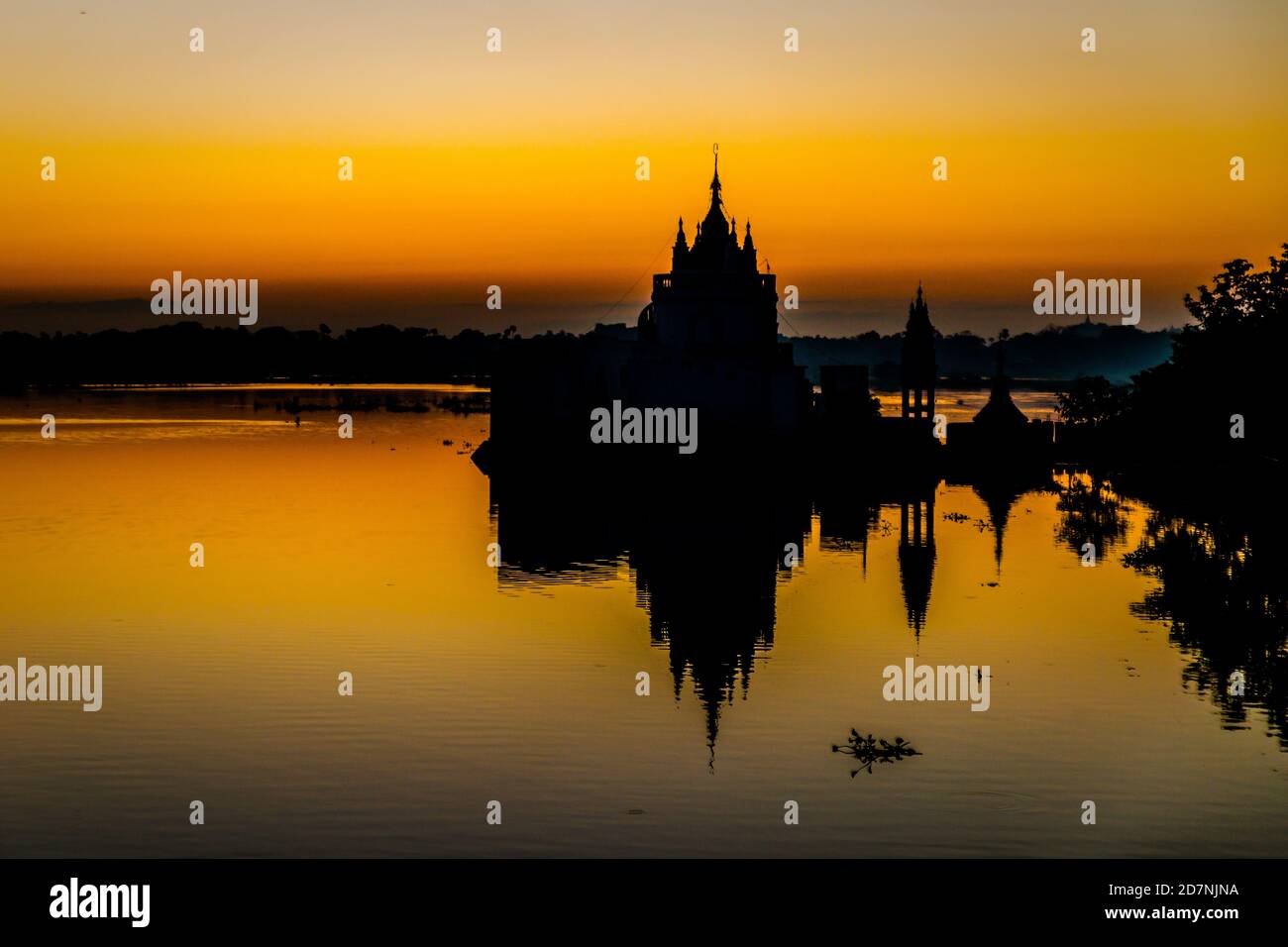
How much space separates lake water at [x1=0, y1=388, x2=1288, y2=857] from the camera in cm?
2317

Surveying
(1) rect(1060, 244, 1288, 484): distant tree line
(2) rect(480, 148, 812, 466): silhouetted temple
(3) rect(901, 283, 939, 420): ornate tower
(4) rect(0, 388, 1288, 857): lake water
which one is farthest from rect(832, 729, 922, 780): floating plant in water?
→ (3) rect(901, 283, 939, 420): ornate tower

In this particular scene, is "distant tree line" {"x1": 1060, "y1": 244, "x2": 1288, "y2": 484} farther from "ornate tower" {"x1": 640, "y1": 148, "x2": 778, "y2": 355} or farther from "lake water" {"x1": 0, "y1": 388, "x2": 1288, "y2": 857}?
"ornate tower" {"x1": 640, "y1": 148, "x2": 778, "y2": 355}

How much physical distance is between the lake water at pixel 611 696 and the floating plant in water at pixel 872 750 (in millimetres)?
277

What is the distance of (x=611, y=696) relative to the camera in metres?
32.8

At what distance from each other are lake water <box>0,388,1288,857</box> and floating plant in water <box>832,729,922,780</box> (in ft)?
0.91

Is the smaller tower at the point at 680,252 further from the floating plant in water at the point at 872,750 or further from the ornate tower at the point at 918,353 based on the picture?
the floating plant in water at the point at 872,750

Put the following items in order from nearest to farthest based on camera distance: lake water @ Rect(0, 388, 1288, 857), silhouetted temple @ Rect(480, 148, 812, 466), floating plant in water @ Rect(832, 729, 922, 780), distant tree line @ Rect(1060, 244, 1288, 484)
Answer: lake water @ Rect(0, 388, 1288, 857) → floating plant in water @ Rect(832, 729, 922, 780) → distant tree line @ Rect(1060, 244, 1288, 484) → silhouetted temple @ Rect(480, 148, 812, 466)

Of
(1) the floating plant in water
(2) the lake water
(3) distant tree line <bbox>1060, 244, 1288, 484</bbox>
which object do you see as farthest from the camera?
(3) distant tree line <bbox>1060, 244, 1288, 484</bbox>

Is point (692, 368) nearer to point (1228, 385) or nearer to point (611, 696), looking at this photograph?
point (1228, 385)

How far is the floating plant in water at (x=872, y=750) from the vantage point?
26688 millimetres

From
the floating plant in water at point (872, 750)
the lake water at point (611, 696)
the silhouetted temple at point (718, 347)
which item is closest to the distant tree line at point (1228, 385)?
the lake water at point (611, 696)
